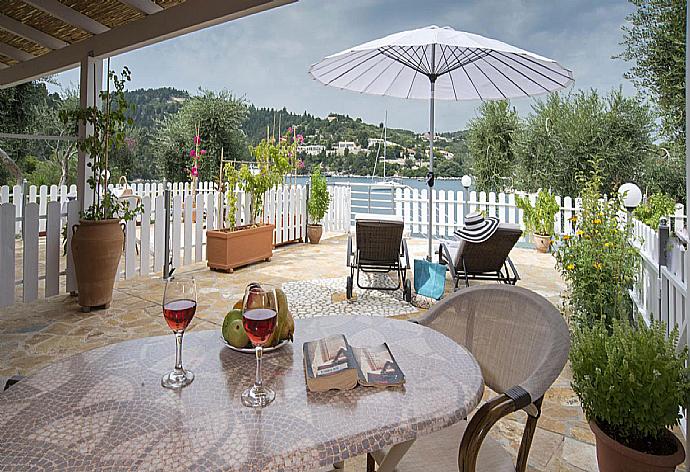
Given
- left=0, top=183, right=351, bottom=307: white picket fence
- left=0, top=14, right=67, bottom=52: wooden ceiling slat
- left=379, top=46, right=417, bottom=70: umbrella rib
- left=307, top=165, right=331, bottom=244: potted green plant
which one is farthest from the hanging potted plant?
left=307, top=165, right=331, bottom=244: potted green plant

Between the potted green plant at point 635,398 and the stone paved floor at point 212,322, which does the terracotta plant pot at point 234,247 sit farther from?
the potted green plant at point 635,398

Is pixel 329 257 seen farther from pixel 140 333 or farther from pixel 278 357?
pixel 278 357

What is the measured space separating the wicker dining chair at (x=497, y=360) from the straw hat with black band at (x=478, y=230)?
3.12 metres

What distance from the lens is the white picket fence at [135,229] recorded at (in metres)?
4.01

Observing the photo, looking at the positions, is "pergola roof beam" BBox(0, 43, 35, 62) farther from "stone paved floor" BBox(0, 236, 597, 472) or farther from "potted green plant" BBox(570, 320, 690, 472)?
"potted green plant" BBox(570, 320, 690, 472)

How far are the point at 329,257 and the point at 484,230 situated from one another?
289cm

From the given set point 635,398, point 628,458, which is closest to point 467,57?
point 635,398

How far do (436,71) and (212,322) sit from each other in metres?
3.70

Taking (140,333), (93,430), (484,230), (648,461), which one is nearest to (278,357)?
(93,430)

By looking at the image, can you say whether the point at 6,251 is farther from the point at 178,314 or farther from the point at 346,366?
the point at 346,366

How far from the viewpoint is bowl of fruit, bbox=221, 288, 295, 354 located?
49.2 inches

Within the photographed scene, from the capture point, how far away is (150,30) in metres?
4.18

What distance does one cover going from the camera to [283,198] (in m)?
7.52

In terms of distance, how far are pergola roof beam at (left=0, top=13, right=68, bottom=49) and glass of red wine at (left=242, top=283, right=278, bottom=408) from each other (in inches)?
199
